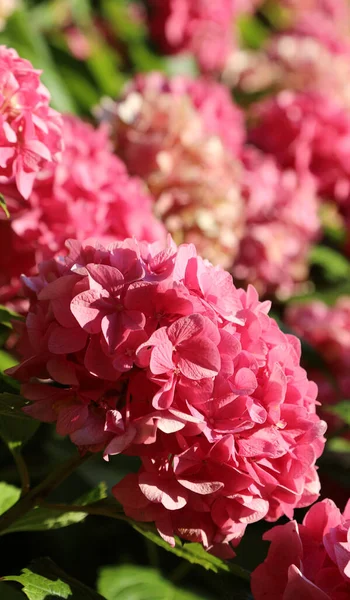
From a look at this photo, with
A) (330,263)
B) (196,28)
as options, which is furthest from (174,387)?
(196,28)

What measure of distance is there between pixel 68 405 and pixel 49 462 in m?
0.54

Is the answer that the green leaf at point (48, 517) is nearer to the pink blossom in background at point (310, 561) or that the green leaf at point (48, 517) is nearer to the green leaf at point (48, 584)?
the green leaf at point (48, 584)

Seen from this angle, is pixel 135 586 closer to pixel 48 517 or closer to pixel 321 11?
pixel 48 517

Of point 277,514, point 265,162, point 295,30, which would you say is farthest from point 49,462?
point 295,30

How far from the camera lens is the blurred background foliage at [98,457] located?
1.01 m

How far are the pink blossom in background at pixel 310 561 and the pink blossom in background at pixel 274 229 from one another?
854mm

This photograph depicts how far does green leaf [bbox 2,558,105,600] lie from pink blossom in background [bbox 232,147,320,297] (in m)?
0.90

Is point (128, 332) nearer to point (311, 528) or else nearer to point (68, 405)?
point (68, 405)

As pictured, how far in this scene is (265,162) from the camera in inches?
65.0

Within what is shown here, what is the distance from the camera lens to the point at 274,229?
1542 millimetres

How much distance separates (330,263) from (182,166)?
0.55 m

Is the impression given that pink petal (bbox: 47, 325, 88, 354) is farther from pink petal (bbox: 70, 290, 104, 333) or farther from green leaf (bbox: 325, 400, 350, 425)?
green leaf (bbox: 325, 400, 350, 425)

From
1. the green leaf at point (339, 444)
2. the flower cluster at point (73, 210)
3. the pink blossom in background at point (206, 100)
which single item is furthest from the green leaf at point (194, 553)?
the pink blossom in background at point (206, 100)

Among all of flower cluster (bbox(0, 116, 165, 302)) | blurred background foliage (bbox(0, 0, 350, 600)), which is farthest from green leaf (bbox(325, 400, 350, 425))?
flower cluster (bbox(0, 116, 165, 302))
